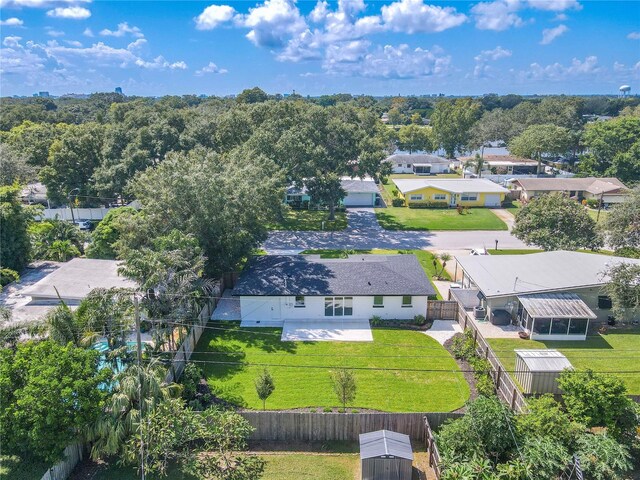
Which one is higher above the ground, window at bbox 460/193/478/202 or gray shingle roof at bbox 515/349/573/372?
window at bbox 460/193/478/202

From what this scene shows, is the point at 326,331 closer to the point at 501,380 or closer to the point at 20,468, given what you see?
the point at 501,380

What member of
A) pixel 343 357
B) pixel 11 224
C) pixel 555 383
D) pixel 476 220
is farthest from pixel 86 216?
pixel 555 383

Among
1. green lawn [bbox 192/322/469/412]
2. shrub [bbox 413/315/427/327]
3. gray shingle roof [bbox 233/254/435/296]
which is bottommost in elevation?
green lawn [bbox 192/322/469/412]

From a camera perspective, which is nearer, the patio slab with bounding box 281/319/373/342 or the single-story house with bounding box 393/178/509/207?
the patio slab with bounding box 281/319/373/342

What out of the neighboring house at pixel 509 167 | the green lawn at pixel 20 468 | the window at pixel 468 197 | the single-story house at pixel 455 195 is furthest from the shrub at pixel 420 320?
the neighboring house at pixel 509 167

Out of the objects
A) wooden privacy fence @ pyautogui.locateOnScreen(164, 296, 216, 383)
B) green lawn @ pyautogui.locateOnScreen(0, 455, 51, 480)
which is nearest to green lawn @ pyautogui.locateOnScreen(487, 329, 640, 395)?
wooden privacy fence @ pyautogui.locateOnScreen(164, 296, 216, 383)

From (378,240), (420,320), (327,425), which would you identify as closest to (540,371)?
(420,320)

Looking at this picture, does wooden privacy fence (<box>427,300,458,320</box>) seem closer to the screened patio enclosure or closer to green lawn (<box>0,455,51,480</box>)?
the screened patio enclosure

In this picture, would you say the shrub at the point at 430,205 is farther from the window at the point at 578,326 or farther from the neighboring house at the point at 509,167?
the window at the point at 578,326
